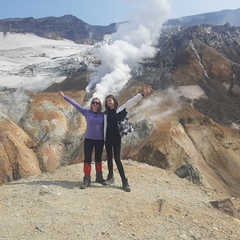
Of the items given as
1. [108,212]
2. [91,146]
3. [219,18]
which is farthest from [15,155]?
[219,18]

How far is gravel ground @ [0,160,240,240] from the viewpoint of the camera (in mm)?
6047

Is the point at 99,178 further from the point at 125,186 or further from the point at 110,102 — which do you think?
the point at 110,102

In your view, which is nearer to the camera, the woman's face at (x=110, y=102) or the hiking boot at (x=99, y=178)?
the woman's face at (x=110, y=102)

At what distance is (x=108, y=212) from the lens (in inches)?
264

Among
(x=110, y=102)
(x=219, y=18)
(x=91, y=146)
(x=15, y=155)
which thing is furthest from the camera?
(x=219, y=18)

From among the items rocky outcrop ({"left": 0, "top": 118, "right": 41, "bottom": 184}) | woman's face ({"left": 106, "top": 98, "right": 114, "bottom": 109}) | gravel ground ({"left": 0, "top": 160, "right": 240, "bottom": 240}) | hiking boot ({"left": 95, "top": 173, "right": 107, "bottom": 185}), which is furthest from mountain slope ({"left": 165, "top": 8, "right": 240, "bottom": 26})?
woman's face ({"left": 106, "top": 98, "right": 114, "bottom": 109})

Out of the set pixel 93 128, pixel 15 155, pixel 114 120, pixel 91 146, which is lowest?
pixel 15 155

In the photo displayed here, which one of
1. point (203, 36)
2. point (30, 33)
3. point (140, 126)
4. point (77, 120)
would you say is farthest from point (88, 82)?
point (30, 33)

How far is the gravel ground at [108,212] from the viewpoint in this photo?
6.05 metres

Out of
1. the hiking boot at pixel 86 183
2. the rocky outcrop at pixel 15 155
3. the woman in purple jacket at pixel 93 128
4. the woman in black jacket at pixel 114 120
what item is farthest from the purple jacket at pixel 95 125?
the rocky outcrop at pixel 15 155

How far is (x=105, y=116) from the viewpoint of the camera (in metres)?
7.52

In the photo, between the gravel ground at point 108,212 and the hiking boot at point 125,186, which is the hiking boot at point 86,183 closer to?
the gravel ground at point 108,212

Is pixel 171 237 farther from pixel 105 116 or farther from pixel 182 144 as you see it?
pixel 182 144

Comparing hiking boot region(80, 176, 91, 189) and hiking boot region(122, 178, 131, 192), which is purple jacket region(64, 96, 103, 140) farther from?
hiking boot region(122, 178, 131, 192)
